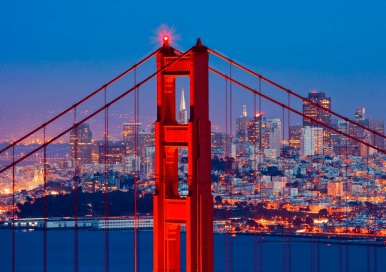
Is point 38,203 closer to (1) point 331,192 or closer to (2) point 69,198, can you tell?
(2) point 69,198

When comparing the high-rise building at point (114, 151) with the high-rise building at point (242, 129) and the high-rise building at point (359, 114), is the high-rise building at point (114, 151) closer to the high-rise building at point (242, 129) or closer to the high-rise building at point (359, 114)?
the high-rise building at point (242, 129)

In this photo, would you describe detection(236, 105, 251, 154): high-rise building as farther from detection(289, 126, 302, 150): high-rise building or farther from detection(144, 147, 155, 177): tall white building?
detection(144, 147, 155, 177): tall white building

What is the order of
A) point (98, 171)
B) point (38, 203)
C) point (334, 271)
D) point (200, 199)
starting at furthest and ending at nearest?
1. point (98, 171)
2. point (38, 203)
3. point (334, 271)
4. point (200, 199)

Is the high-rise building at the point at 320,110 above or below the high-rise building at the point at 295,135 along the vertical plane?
above

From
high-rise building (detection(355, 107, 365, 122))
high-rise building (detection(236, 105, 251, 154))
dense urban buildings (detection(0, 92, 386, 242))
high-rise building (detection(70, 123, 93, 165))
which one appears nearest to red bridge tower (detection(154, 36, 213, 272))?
high-rise building (detection(70, 123, 93, 165))

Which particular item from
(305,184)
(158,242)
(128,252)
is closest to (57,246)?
(128,252)

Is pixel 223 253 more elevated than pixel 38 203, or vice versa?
pixel 38 203

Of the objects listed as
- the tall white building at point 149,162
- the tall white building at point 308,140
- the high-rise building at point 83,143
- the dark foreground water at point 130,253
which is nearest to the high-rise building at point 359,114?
the tall white building at point 308,140
